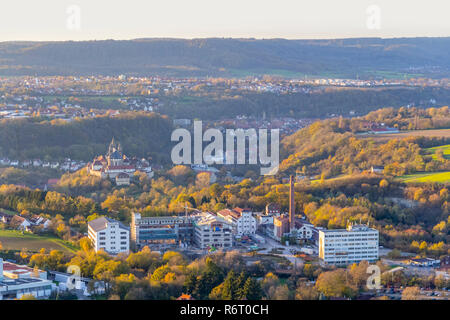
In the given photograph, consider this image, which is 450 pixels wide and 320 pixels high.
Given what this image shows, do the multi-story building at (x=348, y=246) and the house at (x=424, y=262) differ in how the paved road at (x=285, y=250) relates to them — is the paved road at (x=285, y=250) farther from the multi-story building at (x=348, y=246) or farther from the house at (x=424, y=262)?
the house at (x=424, y=262)

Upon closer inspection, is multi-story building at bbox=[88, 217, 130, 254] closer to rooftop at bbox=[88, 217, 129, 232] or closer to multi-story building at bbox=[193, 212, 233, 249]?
rooftop at bbox=[88, 217, 129, 232]

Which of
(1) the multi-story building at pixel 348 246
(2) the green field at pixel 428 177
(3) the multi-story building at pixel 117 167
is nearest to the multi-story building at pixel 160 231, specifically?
(1) the multi-story building at pixel 348 246

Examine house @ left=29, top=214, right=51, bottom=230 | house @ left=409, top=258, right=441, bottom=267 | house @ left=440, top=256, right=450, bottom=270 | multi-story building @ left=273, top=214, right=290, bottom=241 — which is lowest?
house @ left=440, top=256, right=450, bottom=270

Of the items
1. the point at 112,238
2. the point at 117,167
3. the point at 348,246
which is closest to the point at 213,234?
the point at 112,238

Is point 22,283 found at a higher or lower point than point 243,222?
higher

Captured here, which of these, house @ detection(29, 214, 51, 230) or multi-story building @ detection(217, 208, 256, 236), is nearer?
house @ detection(29, 214, 51, 230)

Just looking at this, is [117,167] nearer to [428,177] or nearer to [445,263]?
[428,177]

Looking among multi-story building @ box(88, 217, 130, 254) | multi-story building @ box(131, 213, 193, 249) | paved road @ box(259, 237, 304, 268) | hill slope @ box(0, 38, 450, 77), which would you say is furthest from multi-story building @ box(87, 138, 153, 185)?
hill slope @ box(0, 38, 450, 77)
